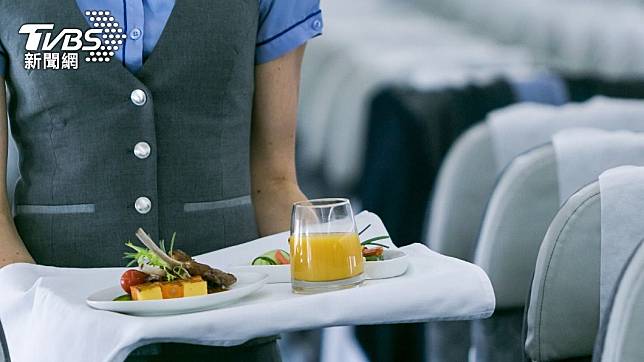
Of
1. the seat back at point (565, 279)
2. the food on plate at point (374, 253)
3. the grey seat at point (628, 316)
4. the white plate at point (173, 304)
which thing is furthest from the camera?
the seat back at point (565, 279)

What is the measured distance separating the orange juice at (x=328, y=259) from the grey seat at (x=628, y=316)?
32 centimetres

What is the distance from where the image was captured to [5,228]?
3.06 ft

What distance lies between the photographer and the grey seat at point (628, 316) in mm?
939

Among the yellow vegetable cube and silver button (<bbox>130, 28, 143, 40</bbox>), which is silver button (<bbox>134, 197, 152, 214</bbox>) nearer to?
silver button (<bbox>130, 28, 143, 40</bbox>)

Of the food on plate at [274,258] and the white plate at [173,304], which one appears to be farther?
the food on plate at [274,258]

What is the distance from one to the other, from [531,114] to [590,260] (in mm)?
621

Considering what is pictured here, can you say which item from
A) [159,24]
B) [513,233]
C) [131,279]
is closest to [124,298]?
[131,279]

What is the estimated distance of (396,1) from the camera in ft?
5.51

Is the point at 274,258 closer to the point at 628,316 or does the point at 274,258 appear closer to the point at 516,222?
the point at 628,316

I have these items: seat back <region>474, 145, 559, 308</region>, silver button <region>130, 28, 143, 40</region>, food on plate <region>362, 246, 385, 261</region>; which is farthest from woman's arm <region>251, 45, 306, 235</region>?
seat back <region>474, 145, 559, 308</region>

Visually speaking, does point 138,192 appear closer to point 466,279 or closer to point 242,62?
point 242,62

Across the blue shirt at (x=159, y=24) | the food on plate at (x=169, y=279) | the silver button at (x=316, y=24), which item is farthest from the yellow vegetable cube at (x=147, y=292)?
the silver button at (x=316, y=24)

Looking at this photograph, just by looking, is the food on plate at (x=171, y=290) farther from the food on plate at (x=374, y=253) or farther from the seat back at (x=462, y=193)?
the seat back at (x=462, y=193)

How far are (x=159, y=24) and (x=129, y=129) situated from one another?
12cm
